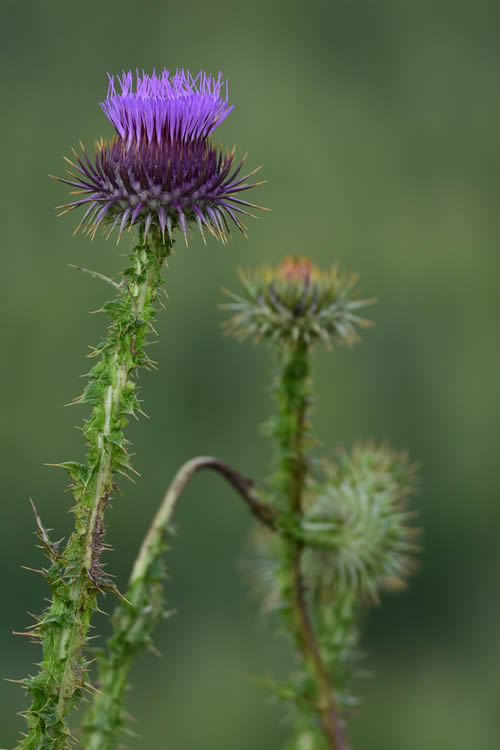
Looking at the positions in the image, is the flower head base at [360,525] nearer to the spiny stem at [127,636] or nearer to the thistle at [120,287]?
the spiny stem at [127,636]

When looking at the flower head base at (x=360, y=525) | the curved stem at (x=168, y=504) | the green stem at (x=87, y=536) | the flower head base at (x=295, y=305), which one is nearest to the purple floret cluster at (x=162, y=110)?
the green stem at (x=87, y=536)

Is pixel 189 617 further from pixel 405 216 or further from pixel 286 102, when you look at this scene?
pixel 286 102

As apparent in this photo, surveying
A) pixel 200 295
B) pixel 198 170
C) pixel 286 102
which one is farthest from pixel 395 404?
pixel 198 170

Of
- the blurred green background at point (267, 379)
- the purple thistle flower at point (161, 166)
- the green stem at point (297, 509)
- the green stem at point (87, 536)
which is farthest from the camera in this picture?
the blurred green background at point (267, 379)

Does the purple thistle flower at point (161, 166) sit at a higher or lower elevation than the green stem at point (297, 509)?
higher

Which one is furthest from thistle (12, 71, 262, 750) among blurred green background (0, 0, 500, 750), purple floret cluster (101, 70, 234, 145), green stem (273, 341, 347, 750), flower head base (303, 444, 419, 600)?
blurred green background (0, 0, 500, 750)

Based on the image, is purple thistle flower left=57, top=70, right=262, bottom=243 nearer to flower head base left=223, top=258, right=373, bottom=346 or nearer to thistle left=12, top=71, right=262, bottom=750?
thistle left=12, top=71, right=262, bottom=750

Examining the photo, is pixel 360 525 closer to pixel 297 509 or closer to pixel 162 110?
pixel 297 509
